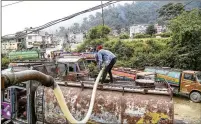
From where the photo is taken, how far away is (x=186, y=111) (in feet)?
42.1

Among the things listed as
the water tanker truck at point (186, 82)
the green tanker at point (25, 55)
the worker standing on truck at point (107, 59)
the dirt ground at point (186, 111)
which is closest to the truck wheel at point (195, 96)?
the water tanker truck at point (186, 82)

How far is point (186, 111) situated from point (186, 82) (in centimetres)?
278

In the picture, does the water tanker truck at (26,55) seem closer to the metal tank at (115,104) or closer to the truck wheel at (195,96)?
the truck wheel at (195,96)

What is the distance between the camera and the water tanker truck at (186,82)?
48.4 ft

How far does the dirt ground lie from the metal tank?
4.83m

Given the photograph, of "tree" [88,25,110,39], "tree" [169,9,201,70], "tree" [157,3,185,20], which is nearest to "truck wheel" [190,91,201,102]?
"tree" [169,9,201,70]

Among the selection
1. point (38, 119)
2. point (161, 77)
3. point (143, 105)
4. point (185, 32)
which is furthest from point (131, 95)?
point (185, 32)

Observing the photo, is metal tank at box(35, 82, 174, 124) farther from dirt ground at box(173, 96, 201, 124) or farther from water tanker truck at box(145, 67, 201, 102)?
water tanker truck at box(145, 67, 201, 102)

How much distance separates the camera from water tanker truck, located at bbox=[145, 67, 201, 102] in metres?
14.7

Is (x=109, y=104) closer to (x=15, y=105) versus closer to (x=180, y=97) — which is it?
(x=15, y=105)

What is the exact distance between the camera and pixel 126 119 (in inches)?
246

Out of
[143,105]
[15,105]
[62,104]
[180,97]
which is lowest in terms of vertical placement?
[180,97]

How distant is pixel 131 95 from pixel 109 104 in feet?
2.21

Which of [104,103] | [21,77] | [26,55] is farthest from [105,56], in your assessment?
[26,55]
